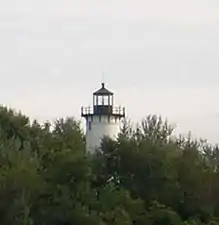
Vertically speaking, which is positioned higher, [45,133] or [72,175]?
[45,133]

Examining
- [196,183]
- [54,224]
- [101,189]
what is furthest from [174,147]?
[54,224]

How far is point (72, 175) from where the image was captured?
41000mm

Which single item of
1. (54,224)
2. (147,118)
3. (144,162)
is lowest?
(54,224)

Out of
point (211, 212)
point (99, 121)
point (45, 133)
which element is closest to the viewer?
point (211, 212)

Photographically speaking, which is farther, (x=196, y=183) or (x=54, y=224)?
(x=196, y=183)

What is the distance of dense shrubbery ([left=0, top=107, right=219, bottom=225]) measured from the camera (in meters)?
38.9

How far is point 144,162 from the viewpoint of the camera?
44938 millimetres

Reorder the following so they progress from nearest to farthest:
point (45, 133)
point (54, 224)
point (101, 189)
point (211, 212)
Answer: point (54, 224) < point (101, 189) < point (211, 212) < point (45, 133)

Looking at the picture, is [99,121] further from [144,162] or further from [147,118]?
[144,162]

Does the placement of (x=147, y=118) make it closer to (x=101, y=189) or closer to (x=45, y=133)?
(x=45, y=133)

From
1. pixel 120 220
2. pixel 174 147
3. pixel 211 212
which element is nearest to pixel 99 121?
pixel 174 147

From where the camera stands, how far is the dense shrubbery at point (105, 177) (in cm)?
3888

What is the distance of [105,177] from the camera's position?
44.9 metres

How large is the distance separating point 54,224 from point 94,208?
2133mm
